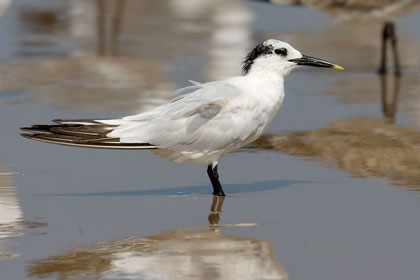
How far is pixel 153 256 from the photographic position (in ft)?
17.0

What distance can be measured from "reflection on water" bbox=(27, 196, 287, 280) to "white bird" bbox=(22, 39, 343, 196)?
74 centimetres

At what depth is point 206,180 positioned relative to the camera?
6859 mm

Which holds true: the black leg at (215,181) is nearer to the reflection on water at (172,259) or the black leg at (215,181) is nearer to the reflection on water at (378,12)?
the reflection on water at (172,259)

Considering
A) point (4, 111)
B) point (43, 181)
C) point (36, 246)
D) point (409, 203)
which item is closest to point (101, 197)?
point (43, 181)

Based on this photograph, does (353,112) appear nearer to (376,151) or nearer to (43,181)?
(376,151)

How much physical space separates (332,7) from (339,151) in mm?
4311

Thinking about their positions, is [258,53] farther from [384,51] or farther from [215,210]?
[384,51]

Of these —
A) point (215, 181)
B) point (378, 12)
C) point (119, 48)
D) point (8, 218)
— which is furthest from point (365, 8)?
point (8, 218)

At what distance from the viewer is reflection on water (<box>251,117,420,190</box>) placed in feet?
23.0

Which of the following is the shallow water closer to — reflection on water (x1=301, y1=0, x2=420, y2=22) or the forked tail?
the forked tail

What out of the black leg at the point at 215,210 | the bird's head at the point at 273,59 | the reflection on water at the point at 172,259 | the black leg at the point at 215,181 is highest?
the bird's head at the point at 273,59

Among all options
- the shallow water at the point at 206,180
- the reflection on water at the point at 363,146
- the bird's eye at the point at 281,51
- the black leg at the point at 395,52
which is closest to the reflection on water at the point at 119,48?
the shallow water at the point at 206,180

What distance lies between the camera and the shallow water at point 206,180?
513 centimetres

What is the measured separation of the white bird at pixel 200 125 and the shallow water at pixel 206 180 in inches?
12.0
